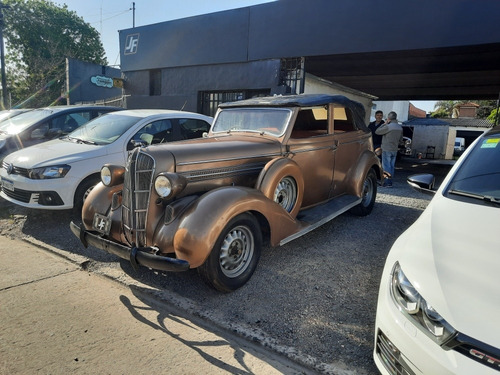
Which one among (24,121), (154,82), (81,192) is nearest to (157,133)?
(81,192)

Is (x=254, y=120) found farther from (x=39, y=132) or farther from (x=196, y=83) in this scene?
(x=196, y=83)

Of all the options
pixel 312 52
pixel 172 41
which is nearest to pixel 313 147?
pixel 312 52

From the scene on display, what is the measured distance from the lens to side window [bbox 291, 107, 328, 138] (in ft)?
14.5

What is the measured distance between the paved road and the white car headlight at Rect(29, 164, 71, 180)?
67.1 inches

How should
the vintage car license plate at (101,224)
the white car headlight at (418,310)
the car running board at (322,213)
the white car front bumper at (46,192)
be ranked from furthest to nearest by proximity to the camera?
the white car front bumper at (46,192) < the car running board at (322,213) < the vintage car license plate at (101,224) < the white car headlight at (418,310)

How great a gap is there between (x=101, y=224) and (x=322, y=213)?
8.76 ft

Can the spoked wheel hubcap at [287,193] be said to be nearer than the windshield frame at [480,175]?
No

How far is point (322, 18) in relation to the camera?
32.3ft

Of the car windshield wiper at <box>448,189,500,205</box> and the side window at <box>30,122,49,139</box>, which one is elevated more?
the side window at <box>30,122,49,139</box>

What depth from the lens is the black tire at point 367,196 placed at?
5.73 metres

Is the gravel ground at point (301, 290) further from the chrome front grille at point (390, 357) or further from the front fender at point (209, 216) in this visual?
the front fender at point (209, 216)

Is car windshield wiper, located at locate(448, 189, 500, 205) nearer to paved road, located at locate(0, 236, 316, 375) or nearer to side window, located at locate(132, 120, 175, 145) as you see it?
paved road, located at locate(0, 236, 316, 375)

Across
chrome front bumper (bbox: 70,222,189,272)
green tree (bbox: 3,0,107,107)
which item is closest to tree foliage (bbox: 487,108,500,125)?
chrome front bumper (bbox: 70,222,189,272)

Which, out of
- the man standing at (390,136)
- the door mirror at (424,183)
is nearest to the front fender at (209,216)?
the door mirror at (424,183)
